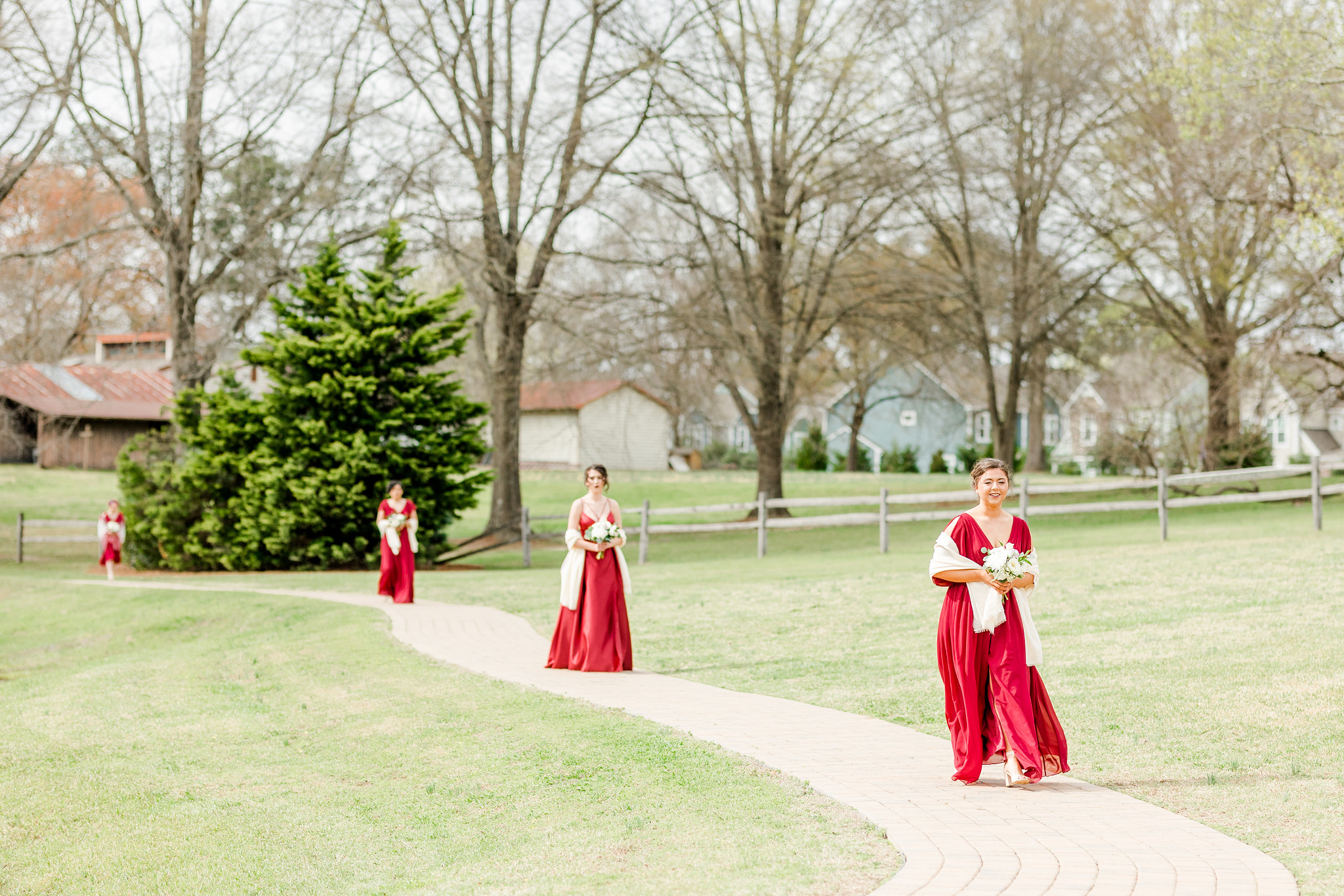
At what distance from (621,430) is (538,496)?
56.8 ft

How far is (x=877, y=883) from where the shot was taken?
525cm

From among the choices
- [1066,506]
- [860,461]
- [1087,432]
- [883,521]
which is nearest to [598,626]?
[883,521]

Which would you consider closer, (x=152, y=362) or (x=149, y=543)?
(x=149, y=543)

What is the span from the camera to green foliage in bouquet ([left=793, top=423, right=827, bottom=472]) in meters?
63.1

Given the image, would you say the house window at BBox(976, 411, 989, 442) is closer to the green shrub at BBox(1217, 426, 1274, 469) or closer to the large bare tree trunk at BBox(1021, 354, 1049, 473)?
the large bare tree trunk at BBox(1021, 354, 1049, 473)

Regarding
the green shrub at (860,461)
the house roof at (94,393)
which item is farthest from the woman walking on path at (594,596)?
the green shrub at (860,461)

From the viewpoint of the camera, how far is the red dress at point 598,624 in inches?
456

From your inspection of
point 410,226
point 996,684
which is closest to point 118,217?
point 410,226

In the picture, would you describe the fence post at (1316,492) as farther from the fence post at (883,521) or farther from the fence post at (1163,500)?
the fence post at (883,521)

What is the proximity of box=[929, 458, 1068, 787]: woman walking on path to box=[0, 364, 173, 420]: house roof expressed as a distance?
43.7 meters

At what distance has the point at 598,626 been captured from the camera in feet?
38.0

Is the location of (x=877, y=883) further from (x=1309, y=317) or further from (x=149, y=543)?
(x=1309, y=317)

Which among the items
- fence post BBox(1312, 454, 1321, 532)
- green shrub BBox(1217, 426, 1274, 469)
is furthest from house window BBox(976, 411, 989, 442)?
fence post BBox(1312, 454, 1321, 532)

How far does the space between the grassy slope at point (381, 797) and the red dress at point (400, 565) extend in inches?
183
